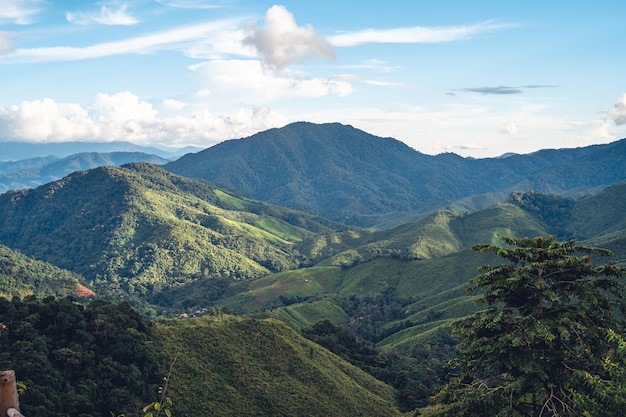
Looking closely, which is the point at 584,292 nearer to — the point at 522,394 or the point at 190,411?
the point at 522,394

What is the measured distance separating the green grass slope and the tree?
59.3 metres

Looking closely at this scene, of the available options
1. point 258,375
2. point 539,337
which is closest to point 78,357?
point 258,375

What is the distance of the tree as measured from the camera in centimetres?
2024

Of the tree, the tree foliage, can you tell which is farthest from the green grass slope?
the tree

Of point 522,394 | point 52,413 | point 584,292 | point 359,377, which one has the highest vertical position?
point 584,292

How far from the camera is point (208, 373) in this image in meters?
84.9

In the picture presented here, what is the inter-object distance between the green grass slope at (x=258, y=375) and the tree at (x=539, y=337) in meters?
59.3

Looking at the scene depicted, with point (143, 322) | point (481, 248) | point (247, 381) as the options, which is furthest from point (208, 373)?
point (481, 248)

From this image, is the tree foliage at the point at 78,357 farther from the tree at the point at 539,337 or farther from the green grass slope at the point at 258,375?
the tree at the point at 539,337

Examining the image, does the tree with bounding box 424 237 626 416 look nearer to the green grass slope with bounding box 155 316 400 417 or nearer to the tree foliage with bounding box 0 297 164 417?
the tree foliage with bounding box 0 297 164 417

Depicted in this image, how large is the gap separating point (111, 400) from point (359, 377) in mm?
51881

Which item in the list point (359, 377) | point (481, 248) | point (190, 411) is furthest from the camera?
point (359, 377)

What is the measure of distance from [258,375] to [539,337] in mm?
73515

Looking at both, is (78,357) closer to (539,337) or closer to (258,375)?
(258,375)
